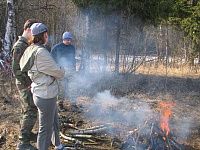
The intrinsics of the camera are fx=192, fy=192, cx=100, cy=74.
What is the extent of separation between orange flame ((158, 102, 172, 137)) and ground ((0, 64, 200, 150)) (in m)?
0.14

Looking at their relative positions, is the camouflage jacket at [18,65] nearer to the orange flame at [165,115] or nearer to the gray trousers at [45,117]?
the gray trousers at [45,117]

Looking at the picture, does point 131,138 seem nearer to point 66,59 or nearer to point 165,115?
point 165,115

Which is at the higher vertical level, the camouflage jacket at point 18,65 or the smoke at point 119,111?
the camouflage jacket at point 18,65

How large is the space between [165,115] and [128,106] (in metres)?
1.42

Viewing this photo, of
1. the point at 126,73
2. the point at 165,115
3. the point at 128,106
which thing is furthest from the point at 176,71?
the point at 165,115

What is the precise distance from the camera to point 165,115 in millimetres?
5309

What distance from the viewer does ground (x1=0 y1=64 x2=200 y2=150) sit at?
4559 millimetres

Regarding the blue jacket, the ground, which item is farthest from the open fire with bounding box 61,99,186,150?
the blue jacket

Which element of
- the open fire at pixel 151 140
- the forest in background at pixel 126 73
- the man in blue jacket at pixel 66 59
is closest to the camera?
the open fire at pixel 151 140

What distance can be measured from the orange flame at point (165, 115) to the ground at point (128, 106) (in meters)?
0.14

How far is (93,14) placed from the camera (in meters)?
9.11

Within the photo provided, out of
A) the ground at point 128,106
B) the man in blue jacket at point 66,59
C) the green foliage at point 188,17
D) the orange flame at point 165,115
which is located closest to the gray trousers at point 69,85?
the man in blue jacket at point 66,59

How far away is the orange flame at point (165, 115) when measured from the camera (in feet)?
14.1

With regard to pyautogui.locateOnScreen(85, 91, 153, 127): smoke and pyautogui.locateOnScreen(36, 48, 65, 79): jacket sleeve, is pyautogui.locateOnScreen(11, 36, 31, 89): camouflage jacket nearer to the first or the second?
pyautogui.locateOnScreen(36, 48, 65, 79): jacket sleeve
